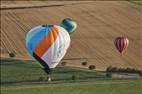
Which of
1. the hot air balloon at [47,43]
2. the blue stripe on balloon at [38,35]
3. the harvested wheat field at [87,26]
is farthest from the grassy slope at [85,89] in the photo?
the harvested wheat field at [87,26]

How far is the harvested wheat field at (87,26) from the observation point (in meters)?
59.9

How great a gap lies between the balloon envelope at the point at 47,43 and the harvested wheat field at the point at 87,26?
1365 cm

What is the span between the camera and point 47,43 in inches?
1598

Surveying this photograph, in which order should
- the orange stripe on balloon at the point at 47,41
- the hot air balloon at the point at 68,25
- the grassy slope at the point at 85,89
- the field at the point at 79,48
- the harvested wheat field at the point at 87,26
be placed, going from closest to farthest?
the grassy slope at the point at 85,89
the orange stripe on balloon at the point at 47,41
the field at the point at 79,48
the harvested wheat field at the point at 87,26
the hot air balloon at the point at 68,25

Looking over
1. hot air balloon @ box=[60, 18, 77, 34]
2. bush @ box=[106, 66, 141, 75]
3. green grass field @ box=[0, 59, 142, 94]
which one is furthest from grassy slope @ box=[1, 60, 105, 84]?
hot air balloon @ box=[60, 18, 77, 34]

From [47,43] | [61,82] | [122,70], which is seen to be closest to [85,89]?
[61,82]

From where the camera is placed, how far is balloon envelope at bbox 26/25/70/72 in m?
40.2

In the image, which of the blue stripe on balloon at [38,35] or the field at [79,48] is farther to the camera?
the field at [79,48]

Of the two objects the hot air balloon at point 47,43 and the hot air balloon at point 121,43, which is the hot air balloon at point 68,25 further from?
the hot air balloon at point 47,43

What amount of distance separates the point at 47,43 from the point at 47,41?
0.18 metres

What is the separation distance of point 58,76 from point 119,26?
31.9 meters

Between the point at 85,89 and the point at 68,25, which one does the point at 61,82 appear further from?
the point at 68,25

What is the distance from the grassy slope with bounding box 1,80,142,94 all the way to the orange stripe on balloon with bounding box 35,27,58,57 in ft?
10.5

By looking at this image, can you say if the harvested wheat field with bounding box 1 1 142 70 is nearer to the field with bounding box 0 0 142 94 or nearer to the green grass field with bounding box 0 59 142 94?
the field with bounding box 0 0 142 94
